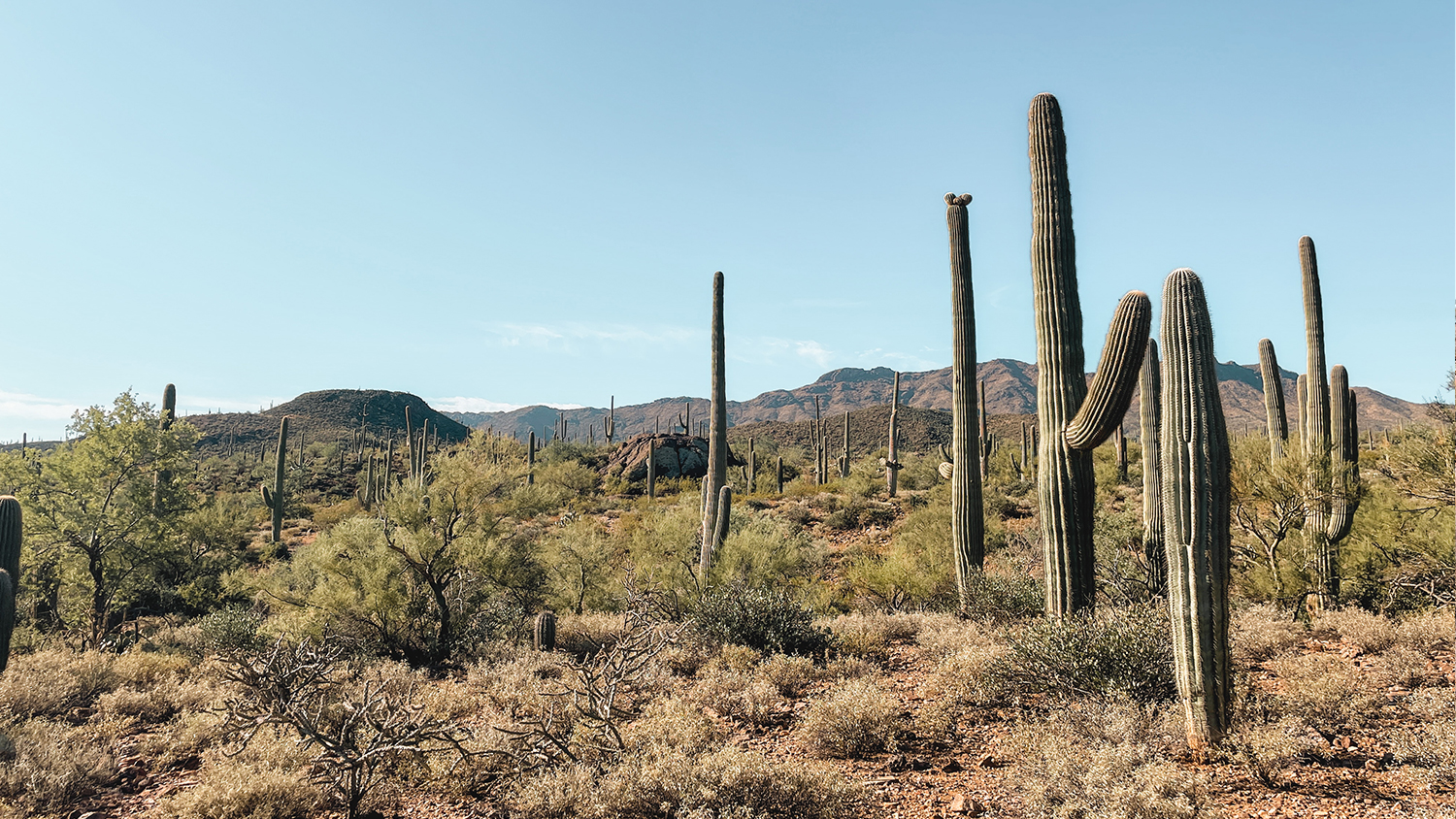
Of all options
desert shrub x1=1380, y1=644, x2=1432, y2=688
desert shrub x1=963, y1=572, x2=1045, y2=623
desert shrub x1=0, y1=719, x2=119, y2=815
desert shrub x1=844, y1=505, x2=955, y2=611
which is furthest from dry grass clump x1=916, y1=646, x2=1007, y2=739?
desert shrub x1=0, y1=719, x2=119, y2=815

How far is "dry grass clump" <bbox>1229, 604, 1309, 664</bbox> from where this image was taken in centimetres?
726

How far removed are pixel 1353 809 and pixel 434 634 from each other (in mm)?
10211

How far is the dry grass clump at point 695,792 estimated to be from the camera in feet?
15.4

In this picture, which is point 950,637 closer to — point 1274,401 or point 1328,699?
point 1328,699

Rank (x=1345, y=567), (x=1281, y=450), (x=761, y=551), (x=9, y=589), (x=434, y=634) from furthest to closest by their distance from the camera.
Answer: (x=761, y=551)
(x=1281, y=450)
(x=434, y=634)
(x=1345, y=567)
(x=9, y=589)

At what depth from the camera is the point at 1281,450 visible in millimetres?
11438

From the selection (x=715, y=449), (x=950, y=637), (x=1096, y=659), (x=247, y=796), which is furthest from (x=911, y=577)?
(x=247, y=796)

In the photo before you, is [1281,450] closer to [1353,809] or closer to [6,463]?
[1353,809]

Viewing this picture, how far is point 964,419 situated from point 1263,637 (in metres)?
4.31

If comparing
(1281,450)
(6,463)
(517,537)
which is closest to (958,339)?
(1281,450)

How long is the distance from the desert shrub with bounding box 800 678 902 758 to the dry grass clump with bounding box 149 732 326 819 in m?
3.87

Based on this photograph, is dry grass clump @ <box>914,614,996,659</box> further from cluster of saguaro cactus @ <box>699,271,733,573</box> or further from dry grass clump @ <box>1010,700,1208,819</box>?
cluster of saguaro cactus @ <box>699,271,733,573</box>

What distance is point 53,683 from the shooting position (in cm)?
830

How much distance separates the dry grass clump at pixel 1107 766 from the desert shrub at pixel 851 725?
101cm
